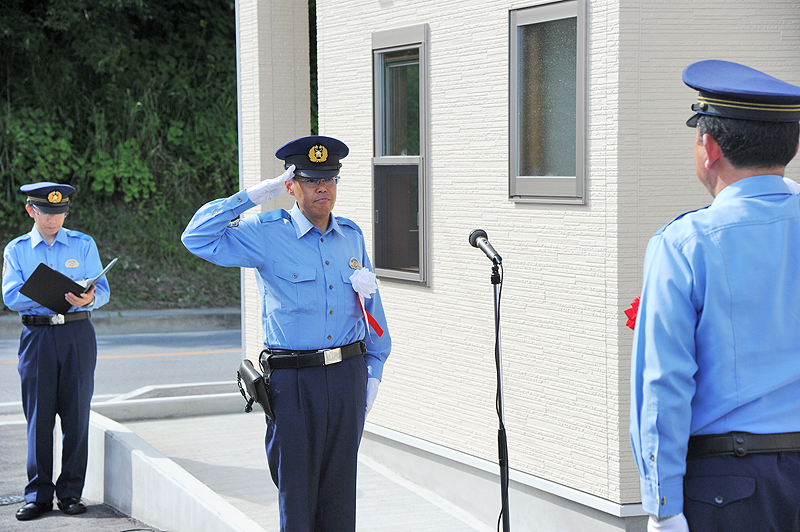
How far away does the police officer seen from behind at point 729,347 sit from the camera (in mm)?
2439

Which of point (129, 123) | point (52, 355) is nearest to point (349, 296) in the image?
point (52, 355)

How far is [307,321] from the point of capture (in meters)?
4.41

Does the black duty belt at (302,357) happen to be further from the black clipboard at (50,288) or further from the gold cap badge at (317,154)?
the black clipboard at (50,288)

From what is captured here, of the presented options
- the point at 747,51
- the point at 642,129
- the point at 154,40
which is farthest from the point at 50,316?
the point at 154,40

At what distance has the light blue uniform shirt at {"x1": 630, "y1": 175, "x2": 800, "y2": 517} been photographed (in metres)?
2.43

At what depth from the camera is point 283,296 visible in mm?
4441

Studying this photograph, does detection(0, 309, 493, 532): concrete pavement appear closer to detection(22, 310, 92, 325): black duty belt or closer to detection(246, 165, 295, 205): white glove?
detection(22, 310, 92, 325): black duty belt

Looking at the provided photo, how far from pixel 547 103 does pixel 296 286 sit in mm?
2063

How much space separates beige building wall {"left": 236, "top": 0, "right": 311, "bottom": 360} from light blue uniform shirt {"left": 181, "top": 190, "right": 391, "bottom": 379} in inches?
150

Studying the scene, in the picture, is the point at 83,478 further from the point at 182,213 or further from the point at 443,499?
the point at 182,213

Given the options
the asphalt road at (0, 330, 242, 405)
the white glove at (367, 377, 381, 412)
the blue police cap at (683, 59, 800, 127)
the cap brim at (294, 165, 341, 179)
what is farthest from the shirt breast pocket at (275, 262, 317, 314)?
the asphalt road at (0, 330, 242, 405)

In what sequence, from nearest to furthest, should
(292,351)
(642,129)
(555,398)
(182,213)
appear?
(292,351) < (642,129) < (555,398) < (182,213)

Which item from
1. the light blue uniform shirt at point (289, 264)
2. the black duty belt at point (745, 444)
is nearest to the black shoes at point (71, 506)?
the light blue uniform shirt at point (289, 264)

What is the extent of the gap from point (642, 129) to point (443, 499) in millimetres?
2918
